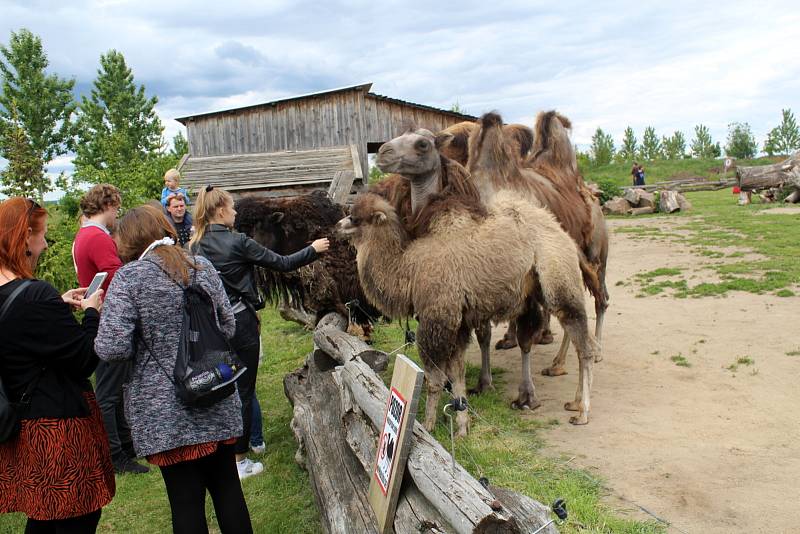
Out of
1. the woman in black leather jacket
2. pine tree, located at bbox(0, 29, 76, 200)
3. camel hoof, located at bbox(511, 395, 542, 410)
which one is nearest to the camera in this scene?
the woman in black leather jacket

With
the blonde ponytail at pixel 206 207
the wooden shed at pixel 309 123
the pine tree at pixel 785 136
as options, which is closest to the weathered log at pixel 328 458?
the blonde ponytail at pixel 206 207

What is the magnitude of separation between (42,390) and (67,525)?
70 cm

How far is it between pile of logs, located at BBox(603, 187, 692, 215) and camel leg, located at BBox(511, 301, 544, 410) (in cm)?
1867

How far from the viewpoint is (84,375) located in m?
2.87

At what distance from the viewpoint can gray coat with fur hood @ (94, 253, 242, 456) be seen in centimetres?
272

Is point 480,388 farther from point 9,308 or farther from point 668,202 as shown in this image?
point 668,202

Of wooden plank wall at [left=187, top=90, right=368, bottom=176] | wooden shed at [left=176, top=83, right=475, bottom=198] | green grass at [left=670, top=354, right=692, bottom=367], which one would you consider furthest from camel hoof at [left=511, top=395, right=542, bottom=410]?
wooden plank wall at [left=187, top=90, right=368, bottom=176]

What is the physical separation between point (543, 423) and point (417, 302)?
1.74 m

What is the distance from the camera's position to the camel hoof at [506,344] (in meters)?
8.14

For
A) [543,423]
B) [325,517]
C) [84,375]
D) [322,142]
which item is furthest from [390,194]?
[322,142]

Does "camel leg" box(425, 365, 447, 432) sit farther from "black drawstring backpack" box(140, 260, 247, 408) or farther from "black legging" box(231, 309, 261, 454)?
"black drawstring backpack" box(140, 260, 247, 408)

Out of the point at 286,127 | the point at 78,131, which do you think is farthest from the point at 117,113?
the point at 286,127

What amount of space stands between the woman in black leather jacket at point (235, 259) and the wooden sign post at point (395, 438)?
157cm

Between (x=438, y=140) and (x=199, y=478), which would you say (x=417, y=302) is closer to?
(x=438, y=140)
